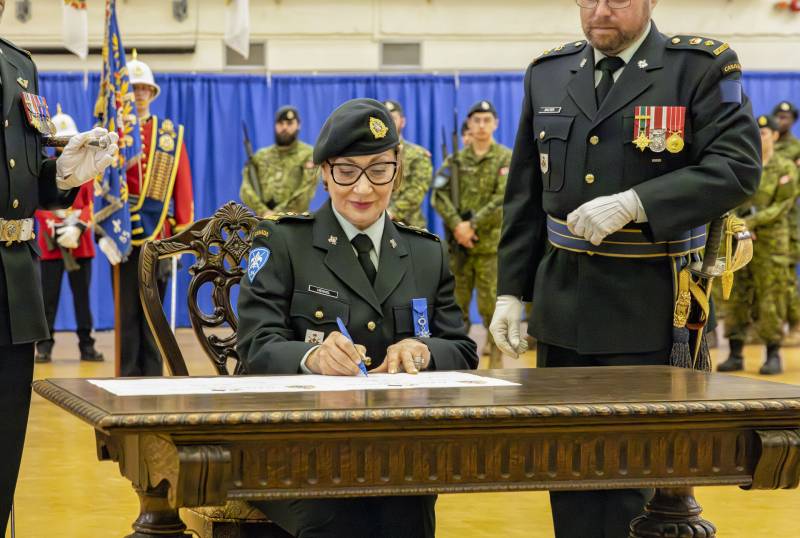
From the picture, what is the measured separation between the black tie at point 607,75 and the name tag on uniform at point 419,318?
2.17ft

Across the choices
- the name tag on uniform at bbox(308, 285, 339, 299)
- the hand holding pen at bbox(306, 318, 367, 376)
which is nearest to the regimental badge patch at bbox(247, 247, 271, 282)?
the name tag on uniform at bbox(308, 285, 339, 299)

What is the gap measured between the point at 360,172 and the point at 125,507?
6.98 feet

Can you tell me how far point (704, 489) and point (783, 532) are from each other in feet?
2.85

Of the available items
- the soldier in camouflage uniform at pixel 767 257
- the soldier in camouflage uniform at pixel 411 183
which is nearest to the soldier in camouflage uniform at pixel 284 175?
the soldier in camouflage uniform at pixel 411 183

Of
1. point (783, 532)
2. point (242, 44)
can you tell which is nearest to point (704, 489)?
point (783, 532)

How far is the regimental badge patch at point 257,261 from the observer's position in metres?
2.55

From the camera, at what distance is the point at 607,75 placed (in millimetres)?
2836

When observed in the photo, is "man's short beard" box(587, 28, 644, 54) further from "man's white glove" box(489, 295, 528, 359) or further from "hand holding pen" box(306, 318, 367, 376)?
"hand holding pen" box(306, 318, 367, 376)

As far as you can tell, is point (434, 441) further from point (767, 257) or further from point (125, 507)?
point (767, 257)

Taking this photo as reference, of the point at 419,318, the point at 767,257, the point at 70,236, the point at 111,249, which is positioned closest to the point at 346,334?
the point at 419,318

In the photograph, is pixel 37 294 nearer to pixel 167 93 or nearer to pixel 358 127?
pixel 358 127

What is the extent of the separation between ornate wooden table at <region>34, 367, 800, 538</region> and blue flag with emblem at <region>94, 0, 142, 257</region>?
431 centimetres

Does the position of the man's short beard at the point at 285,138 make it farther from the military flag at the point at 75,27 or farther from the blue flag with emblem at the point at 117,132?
the blue flag with emblem at the point at 117,132

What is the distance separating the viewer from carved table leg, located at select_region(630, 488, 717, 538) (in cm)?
218
